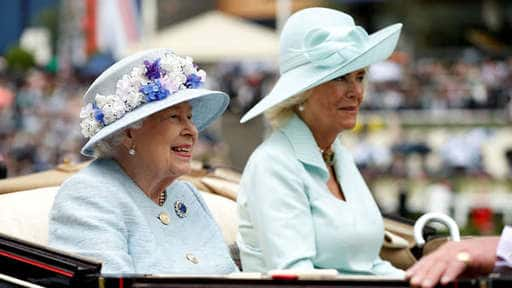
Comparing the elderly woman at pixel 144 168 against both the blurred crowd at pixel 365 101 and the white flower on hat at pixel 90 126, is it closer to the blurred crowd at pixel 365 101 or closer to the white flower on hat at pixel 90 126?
the white flower on hat at pixel 90 126

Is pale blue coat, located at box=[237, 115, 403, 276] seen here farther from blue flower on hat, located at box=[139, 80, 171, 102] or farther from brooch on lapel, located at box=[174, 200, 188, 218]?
blue flower on hat, located at box=[139, 80, 171, 102]

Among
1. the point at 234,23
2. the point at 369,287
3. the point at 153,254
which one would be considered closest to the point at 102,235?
the point at 153,254

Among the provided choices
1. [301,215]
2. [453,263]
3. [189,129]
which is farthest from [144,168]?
[453,263]

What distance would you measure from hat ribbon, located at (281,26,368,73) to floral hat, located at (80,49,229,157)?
0.33m

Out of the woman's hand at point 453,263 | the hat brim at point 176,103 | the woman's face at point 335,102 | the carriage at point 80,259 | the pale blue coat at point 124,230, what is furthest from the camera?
the woman's face at point 335,102

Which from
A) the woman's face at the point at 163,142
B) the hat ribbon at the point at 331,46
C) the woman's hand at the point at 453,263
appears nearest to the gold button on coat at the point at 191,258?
the woman's face at the point at 163,142

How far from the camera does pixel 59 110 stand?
20.1 m

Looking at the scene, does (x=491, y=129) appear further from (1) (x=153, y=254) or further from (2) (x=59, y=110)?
(1) (x=153, y=254)

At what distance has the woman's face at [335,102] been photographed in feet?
13.7

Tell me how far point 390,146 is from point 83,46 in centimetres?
961

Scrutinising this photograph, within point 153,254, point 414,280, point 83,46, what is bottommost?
point 83,46

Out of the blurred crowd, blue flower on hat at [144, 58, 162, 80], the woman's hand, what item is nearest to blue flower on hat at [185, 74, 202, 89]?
blue flower on hat at [144, 58, 162, 80]

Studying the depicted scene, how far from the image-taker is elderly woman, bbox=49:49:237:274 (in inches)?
147

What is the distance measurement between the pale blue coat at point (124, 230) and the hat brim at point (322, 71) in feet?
1.27
